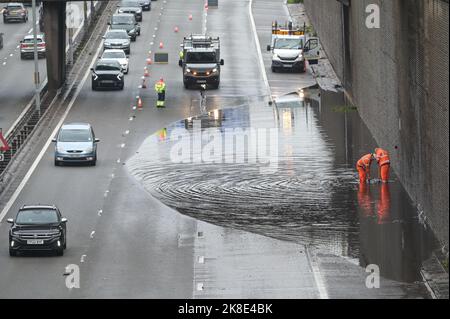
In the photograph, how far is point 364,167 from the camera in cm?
5609

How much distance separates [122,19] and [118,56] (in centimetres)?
1519

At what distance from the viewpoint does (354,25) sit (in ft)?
257

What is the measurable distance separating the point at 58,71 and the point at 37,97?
7999mm

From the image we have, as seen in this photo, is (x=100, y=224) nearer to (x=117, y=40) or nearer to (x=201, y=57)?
(x=201, y=57)

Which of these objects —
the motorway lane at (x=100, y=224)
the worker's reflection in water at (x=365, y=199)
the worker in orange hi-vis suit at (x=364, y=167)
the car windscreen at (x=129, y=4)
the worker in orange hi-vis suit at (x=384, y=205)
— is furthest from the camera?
the car windscreen at (x=129, y=4)

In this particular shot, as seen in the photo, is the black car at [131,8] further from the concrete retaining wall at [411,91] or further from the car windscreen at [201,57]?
the concrete retaining wall at [411,91]

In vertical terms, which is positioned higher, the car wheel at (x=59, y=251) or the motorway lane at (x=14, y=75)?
the car wheel at (x=59, y=251)

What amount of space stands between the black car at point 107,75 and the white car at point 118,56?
15.0ft

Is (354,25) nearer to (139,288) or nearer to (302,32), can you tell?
(302,32)

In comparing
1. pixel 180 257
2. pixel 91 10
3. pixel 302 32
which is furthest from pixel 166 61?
pixel 180 257

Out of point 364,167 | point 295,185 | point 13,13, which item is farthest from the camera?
point 13,13

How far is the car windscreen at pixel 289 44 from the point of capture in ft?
308

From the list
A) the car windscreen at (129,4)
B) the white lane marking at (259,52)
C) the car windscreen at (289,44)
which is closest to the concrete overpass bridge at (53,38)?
the white lane marking at (259,52)

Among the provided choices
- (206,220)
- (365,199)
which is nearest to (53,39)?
(365,199)
